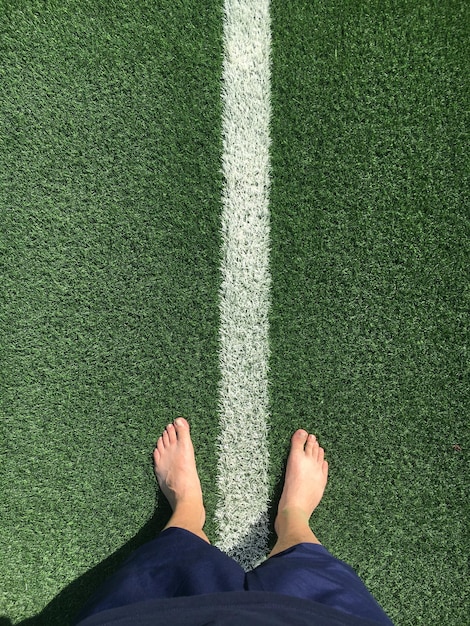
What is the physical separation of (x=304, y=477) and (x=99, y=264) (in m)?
1.26

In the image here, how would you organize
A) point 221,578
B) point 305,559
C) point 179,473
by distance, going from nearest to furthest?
1. point 221,578
2. point 305,559
3. point 179,473

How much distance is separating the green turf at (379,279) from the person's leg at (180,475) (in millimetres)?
375

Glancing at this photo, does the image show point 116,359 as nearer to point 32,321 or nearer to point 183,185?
point 32,321

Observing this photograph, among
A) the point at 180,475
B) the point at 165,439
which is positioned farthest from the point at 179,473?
the point at 165,439

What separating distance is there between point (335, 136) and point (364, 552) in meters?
1.81

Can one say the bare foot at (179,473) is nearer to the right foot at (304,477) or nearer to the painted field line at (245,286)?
the painted field line at (245,286)

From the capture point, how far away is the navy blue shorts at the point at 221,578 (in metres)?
1.34

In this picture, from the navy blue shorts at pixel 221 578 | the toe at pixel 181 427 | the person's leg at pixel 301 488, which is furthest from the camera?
the toe at pixel 181 427

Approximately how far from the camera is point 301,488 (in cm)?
183

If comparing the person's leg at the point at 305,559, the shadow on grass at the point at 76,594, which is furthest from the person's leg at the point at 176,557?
the shadow on grass at the point at 76,594

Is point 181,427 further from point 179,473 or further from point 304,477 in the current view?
point 304,477

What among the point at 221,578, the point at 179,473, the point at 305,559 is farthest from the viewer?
the point at 179,473

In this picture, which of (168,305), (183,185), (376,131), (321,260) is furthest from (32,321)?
(376,131)

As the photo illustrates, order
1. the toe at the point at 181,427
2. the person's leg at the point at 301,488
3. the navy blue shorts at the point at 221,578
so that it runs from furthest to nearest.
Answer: the toe at the point at 181,427, the person's leg at the point at 301,488, the navy blue shorts at the point at 221,578
